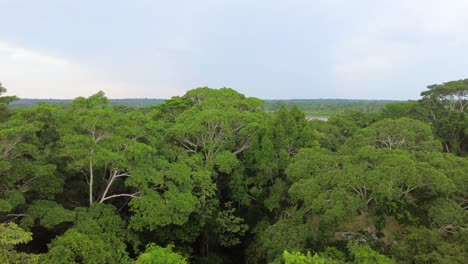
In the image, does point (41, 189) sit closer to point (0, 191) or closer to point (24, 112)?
point (0, 191)

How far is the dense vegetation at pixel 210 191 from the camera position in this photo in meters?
8.91

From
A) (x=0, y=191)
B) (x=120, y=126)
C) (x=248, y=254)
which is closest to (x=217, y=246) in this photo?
(x=248, y=254)

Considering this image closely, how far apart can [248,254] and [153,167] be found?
5870 millimetres

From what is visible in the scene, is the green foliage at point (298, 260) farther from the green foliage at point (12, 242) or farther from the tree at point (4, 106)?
the tree at point (4, 106)

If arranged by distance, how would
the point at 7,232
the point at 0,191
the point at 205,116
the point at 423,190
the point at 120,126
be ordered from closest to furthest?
the point at 7,232, the point at 0,191, the point at 423,190, the point at 120,126, the point at 205,116

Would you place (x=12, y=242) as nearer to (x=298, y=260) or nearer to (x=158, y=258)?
(x=158, y=258)

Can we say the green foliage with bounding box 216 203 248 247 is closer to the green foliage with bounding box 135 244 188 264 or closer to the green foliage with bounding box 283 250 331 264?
the green foliage with bounding box 135 244 188 264

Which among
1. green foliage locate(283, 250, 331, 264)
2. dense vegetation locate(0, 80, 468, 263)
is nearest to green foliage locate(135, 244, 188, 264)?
dense vegetation locate(0, 80, 468, 263)

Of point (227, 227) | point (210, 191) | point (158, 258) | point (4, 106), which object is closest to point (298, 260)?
point (158, 258)

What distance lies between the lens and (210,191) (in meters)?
13.0

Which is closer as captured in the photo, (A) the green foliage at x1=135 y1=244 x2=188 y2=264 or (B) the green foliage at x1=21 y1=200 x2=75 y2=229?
(A) the green foliage at x1=135 y1=244 x2=188 y2=264

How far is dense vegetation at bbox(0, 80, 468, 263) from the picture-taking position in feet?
29.2

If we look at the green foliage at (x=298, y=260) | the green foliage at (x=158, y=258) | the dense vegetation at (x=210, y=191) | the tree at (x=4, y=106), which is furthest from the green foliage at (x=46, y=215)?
the green foliage at (x=298, y=260)

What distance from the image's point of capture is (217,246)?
1585cm
